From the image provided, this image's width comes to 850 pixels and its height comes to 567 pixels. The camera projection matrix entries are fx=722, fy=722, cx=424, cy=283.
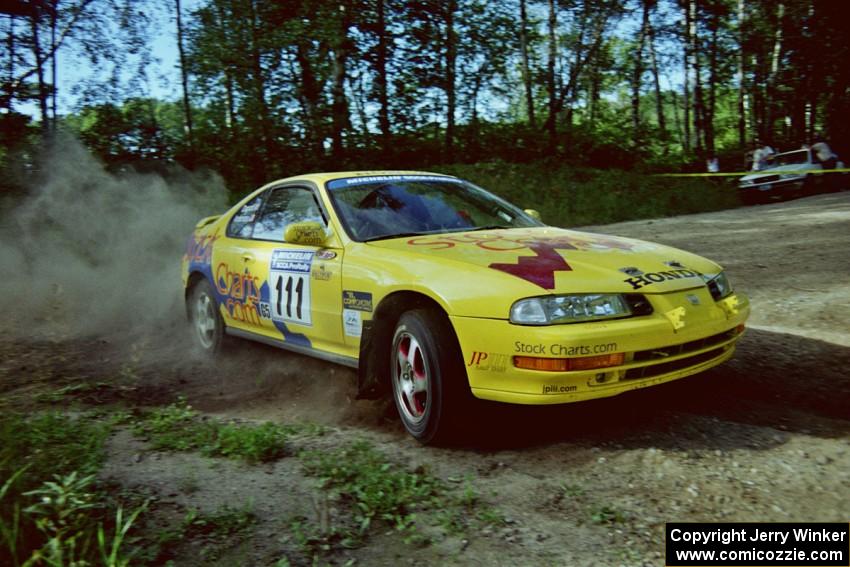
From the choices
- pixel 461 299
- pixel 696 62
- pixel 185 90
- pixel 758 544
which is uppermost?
pixel 696 62

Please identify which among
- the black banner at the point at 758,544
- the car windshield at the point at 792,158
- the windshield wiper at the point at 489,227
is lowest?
the black banner at the point at 758,544

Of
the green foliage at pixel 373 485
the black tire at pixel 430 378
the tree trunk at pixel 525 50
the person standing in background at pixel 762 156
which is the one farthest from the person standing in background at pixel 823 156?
the green foliage at pixel 373 485

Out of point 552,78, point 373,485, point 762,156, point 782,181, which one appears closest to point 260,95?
point 552,78

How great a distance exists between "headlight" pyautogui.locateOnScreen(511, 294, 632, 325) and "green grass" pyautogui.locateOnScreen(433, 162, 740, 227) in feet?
40.0

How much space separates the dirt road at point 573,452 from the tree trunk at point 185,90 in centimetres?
1235

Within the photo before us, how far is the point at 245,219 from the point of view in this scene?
19.1ft

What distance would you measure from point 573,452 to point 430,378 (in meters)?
0.80

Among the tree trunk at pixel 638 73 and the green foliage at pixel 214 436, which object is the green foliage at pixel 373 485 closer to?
the green foliage at pixel 214 436

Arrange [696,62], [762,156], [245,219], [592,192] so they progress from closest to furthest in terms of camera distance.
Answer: [245,219]
[592,192]
[762,156]
[696,62]

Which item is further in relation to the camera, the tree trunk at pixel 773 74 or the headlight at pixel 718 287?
the tree trunk at pixel 773 74

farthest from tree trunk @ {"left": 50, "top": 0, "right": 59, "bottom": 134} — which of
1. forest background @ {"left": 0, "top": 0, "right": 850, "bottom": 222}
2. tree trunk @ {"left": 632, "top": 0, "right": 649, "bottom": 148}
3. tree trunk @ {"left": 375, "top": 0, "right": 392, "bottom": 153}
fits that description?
tree trunk @ {"left": 632, "top": 0, "right": 649, "bottom": 148}

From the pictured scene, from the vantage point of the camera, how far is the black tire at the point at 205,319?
234 inches

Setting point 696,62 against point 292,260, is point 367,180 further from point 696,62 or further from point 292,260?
point 696,62

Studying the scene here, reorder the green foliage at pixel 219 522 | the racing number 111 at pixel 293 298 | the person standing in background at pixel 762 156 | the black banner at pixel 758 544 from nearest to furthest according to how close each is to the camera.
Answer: the black banner at pixel 758 544 < the green foliage at pixel 219 522 < the racing number 111 at pixel 293 298 < the person standing in background at pixel 762 156
